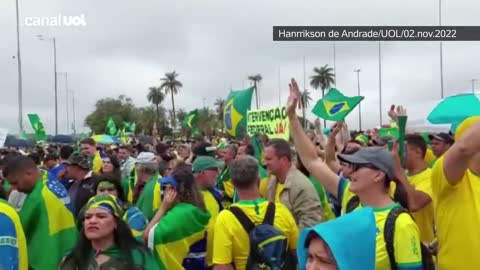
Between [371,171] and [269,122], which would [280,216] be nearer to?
[371,171]

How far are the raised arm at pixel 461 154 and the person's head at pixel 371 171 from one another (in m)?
0.35

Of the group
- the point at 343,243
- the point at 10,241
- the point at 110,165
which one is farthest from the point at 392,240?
the point at 110,165

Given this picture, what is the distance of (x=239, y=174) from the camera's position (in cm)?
486

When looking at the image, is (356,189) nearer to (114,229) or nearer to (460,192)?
(460,192)

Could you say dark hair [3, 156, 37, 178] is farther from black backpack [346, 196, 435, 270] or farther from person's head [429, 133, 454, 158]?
person's head [429, 133, 454, 158]

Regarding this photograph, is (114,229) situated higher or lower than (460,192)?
lower

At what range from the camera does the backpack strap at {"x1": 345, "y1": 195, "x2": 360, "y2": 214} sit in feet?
13.7

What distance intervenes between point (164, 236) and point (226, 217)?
50 cm

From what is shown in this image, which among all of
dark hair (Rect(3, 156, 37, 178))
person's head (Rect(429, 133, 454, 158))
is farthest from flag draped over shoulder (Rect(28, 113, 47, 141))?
person's head (Rect(429, 133, 454, 158))

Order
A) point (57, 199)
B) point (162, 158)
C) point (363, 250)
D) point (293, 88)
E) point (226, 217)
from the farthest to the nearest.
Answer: point (162, 158)
point (57, 199)
point (293, 88)
point (226, 217)
point (363, 250)

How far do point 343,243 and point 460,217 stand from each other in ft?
5.08

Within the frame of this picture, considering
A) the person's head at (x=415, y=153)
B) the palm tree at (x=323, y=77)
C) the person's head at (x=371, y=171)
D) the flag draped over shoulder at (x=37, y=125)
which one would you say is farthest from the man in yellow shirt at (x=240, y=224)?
the palm tree at (x=323, y=77)

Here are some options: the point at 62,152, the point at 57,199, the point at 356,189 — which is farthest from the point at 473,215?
the point at 62,152

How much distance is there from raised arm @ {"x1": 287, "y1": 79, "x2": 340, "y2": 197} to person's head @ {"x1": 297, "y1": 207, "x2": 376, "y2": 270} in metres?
2.04
